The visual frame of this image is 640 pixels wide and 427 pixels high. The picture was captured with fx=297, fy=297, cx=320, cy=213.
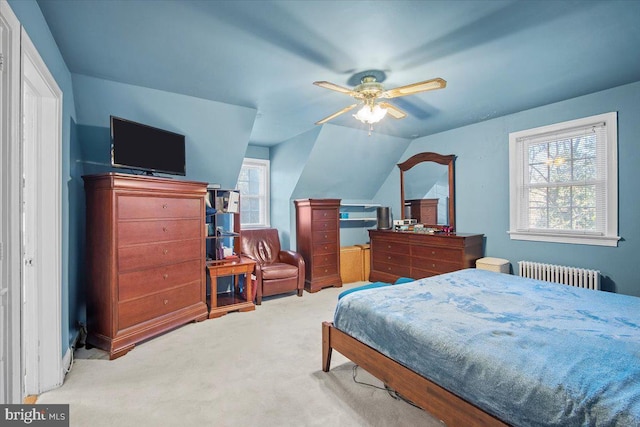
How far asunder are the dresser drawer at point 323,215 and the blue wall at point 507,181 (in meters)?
1.38

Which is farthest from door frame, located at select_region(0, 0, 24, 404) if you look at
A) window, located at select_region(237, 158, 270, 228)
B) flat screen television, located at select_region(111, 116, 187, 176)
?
window, located at select_region(237, 158, 270, 228)

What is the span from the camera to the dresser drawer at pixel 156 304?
273cm

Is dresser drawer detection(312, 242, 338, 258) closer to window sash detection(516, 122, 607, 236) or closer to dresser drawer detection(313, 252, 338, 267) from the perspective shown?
dresser drawer detection(313, 252, 338, 267)

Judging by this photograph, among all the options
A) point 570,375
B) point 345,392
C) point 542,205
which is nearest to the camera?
point 570,375

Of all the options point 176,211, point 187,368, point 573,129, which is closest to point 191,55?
point 176,211

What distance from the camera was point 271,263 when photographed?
15.6ft

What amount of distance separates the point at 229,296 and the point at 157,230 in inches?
60.2

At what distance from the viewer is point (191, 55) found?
2385 mm

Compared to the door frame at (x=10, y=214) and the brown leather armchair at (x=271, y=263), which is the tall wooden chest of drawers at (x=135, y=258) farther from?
the door frame at (x=10, y=214)

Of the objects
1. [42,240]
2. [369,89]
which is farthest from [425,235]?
[42,240]

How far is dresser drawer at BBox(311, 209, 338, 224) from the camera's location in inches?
187

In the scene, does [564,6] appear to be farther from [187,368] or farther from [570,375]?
[187,368]

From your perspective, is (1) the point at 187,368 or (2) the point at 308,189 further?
(2) the point at 308,189

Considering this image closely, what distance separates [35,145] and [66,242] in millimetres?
797
